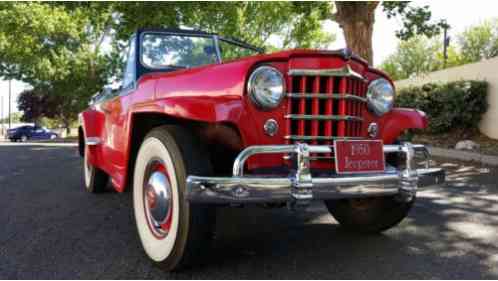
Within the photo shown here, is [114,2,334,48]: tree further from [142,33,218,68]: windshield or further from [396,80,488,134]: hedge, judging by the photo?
[142,33,218,68]: windshield

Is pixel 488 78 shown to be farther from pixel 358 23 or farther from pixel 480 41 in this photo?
pixel 480 41

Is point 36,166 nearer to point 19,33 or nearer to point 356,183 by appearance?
point 356,183

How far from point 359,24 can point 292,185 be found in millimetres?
9697

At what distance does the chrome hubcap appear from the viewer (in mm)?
2561

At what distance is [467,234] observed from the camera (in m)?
3.28

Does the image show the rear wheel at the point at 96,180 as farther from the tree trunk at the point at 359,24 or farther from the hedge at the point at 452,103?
the hedge at the point at 452,103

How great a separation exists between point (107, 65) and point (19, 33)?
5166 millimetres

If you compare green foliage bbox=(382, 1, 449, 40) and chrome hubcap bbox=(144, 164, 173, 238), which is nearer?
chrome hubcap bbox=(144, 164, 173, 238)

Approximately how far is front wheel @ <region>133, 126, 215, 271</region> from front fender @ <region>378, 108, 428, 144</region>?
131 centimetres

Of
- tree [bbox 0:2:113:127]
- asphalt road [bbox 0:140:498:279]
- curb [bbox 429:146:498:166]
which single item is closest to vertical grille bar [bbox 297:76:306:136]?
asphalt road [bbox 0:140:498:279]

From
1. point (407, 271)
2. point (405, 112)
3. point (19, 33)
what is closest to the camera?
point (407, 271)

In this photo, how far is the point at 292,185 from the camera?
7.06ft

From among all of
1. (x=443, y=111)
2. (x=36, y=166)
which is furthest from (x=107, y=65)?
→ (x=443, y=111)

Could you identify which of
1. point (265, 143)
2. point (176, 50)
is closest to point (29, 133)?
point (176, 50)
